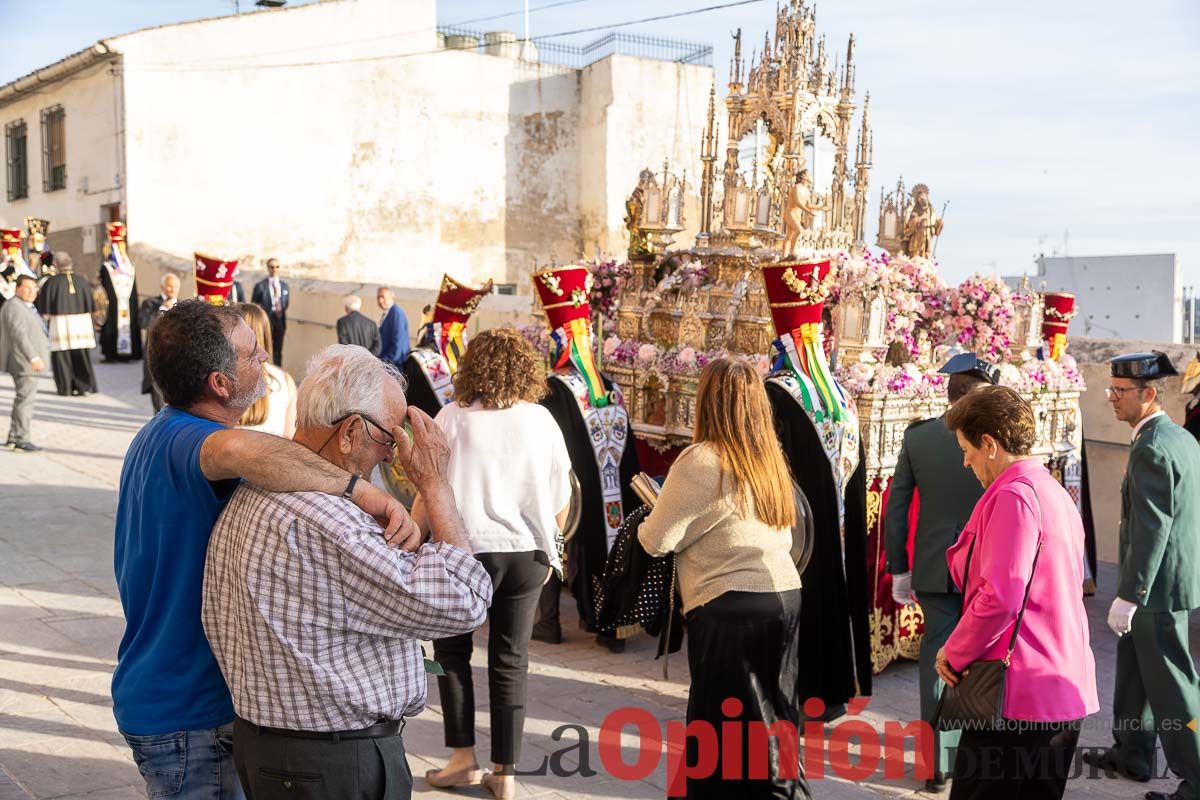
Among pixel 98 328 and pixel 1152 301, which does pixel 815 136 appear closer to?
pixel 1152 301

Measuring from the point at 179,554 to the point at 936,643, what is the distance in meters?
3.29

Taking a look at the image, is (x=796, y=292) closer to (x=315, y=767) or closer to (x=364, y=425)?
(x=364, y=425)

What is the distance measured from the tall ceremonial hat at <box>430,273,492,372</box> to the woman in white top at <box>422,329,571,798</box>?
2.98 m

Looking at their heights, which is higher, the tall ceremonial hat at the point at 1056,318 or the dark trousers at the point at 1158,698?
the tall ceremonial hat at the point at 1056,318

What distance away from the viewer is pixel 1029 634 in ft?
10.7

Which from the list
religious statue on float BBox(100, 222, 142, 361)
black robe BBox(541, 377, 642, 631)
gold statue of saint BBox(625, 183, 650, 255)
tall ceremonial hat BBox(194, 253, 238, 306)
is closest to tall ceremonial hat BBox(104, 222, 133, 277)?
religious statue on float BBox(100, 222, 142, 361)

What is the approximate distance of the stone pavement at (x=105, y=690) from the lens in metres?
4.56

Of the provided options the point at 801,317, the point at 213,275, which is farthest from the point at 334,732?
the point at 213,275

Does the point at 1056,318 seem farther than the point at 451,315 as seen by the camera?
Yes

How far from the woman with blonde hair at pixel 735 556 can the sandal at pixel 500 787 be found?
Answer: 2.97ft

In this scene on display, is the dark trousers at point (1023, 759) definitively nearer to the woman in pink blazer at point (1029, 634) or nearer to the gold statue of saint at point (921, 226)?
the woman in pink blazer at point (1029, 634)

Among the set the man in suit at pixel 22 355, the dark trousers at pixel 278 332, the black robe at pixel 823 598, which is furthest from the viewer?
the dark trousers at pixel 278 332

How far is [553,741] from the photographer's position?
5.03 metres

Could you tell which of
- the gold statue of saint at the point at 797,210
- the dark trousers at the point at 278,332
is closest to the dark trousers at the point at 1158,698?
the gold statue of saint at the point at 797,210
